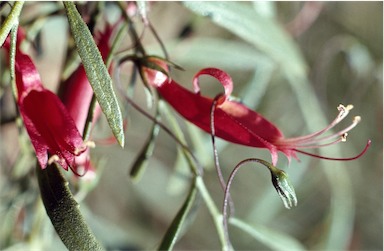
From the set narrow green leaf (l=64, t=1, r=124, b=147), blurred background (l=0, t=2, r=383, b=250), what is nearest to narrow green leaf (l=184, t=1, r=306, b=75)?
blurred background (l=0, t=2, r=383, b=250)

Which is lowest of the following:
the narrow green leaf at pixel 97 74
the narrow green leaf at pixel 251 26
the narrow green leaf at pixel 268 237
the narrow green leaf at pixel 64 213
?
the narrow green leaf at pixel 64 213

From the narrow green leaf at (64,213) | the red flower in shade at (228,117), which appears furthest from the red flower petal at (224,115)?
the narrow green leaf at (64,213)

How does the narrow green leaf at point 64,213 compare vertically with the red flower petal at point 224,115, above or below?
below

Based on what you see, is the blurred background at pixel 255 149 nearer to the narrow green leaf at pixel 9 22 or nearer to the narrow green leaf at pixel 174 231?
the narrow green leaf at pixel 174 231

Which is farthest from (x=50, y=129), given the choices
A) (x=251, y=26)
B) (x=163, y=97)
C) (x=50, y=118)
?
(x=251, y=26)

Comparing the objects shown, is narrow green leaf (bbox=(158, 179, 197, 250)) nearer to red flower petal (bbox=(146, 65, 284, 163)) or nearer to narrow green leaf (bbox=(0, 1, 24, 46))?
red flower petal (bbox=(146, 65, 284, 163))

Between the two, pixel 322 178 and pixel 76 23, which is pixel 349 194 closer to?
pixel 322 178

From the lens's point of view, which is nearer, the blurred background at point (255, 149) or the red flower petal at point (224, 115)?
the red flower petal at point (224, 115)
